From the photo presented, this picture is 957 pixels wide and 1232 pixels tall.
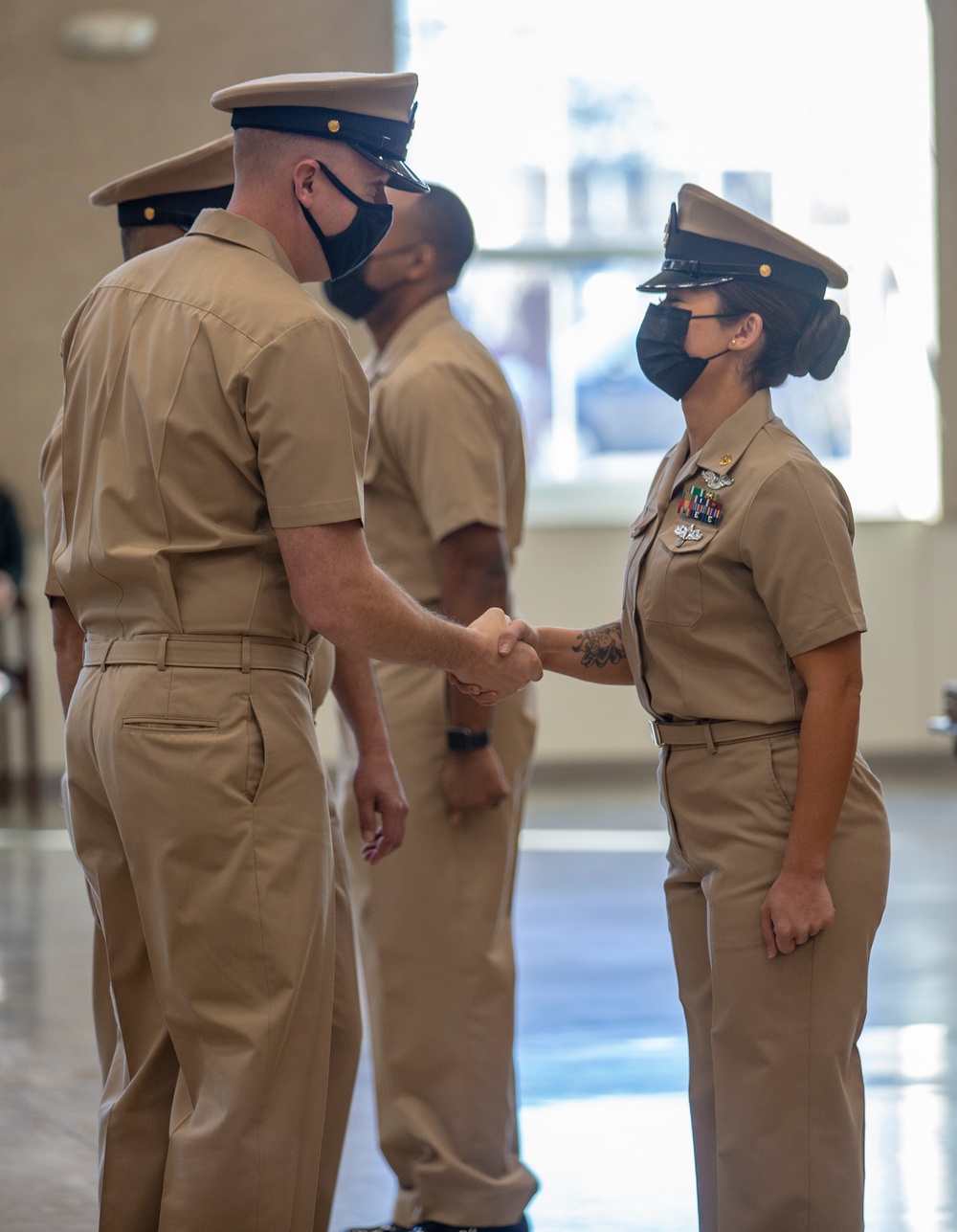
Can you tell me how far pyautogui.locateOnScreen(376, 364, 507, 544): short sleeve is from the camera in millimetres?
2455

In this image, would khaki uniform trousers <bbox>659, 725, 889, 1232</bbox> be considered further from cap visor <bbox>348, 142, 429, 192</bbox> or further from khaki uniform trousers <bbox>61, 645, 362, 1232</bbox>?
cap visor <bbox>348, 142, 429, 192</bbox>

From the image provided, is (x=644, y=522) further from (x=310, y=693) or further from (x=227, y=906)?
(x=227, y=906)

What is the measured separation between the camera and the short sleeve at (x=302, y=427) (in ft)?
5.43

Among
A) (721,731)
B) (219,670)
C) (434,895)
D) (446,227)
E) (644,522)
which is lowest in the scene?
(434,895)

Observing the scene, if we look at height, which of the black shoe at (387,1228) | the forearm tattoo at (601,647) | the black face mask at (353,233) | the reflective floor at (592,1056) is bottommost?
the reflective floor at (592,1056)

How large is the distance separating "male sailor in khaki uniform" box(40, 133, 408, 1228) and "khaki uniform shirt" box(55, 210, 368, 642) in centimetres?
21

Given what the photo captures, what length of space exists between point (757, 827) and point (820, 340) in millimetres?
623

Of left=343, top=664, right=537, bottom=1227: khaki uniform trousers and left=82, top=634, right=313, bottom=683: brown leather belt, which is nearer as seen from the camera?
left=82, top=634, right=313, bottom=683: brown leather belt

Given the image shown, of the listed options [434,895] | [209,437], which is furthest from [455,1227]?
[209,437]

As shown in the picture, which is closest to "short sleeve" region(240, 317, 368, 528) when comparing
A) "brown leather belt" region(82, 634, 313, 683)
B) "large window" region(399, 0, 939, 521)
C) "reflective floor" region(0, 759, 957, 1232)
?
"brown leather belt" region(82, 634, 313, 683)

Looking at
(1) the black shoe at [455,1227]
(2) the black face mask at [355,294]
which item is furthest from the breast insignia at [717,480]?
(1) the black shoe at [455,1227]

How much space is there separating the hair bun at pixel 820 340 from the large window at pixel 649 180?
5.64m

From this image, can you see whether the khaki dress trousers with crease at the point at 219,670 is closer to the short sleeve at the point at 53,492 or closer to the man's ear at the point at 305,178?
the man's ear at the point at 305,178

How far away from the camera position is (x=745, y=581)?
73.0 inches
